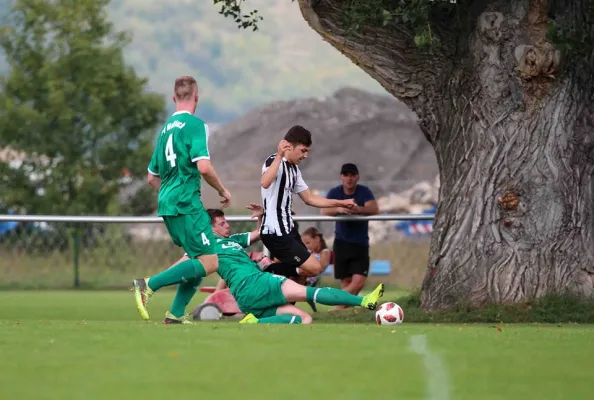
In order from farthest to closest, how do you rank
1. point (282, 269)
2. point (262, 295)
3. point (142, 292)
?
1. point (282, 269)
2. point (262, 295)
3. point (142, 292)

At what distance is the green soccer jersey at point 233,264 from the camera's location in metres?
13.0

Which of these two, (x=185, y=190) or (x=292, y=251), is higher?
(x=185, y=190)

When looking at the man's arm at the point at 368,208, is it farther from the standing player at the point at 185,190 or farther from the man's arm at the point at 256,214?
the standing player at the point at 185,190

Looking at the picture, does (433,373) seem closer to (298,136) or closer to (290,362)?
(290,362)

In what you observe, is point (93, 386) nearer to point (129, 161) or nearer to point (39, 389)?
point (39, 389)

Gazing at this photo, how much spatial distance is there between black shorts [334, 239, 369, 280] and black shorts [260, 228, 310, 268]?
13.8ft

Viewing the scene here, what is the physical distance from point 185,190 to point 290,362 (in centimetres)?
457

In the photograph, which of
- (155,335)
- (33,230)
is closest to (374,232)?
(33,230)

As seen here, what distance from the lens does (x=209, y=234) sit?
12.1m

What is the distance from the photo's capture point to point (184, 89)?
12.0 metres

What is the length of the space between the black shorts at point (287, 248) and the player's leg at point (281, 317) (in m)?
0.78

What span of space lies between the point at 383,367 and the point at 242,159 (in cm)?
5028

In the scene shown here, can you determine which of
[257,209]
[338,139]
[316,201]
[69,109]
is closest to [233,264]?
[257,209]

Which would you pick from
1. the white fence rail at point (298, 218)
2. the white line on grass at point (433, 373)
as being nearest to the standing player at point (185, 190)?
the white line on grass at point (433, 373)
